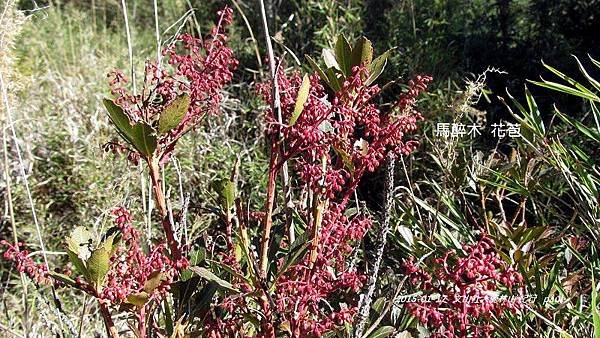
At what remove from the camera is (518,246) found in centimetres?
132

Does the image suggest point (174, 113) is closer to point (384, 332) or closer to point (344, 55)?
point (344, 55)

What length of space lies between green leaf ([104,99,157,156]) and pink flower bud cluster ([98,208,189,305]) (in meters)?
0.09

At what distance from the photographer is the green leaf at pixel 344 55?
973 mm

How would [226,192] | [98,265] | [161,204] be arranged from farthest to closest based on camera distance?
[226,192]
[161,204]
[98,265]

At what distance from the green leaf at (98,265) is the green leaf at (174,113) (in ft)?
0.53

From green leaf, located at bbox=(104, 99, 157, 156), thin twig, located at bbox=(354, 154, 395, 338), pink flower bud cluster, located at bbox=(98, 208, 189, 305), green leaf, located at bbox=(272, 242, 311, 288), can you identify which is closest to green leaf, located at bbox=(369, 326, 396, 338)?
thin twig, located at bbox=(354, 154, 395, 338)

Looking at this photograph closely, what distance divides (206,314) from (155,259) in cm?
15

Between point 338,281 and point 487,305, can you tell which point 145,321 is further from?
point 487,305

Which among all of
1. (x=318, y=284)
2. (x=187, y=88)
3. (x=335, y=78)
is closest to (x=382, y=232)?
(x=318, y=284)

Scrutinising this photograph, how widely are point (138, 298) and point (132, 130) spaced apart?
194mm

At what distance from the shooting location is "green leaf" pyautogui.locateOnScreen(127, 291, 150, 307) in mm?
838

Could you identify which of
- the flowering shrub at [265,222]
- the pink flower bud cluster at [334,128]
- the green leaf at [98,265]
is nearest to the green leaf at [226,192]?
the flowering shrub at [265,222]

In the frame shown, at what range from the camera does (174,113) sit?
87 cm

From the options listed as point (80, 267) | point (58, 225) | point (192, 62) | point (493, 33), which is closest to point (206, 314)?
point (80, 267)
